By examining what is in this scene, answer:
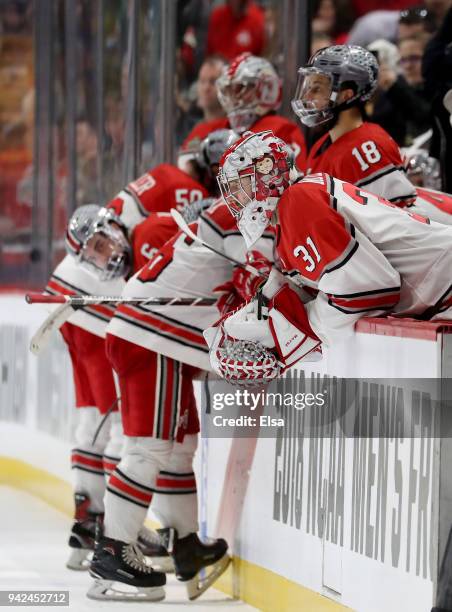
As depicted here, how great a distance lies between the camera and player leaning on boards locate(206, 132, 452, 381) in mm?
2844

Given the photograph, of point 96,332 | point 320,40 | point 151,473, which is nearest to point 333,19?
point 320,40

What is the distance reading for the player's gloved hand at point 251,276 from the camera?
3.31 meters

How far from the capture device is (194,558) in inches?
150

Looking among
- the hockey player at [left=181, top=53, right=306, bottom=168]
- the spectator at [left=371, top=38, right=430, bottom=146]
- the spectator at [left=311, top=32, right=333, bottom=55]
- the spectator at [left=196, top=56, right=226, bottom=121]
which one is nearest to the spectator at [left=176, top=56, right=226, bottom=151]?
the spectator at [left=196, top=56, right=226, bottom=121]

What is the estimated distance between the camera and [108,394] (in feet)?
14.9

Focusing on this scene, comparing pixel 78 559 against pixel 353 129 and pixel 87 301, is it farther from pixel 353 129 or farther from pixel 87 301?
pixel 353 129

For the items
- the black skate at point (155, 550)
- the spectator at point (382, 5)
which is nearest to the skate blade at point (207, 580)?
the black skate at point (155, 550)

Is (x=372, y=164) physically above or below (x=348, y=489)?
above

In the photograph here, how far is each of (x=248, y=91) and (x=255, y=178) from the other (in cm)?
127

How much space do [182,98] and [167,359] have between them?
203 centimetres

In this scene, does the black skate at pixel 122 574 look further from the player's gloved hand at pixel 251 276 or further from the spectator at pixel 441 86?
the spectator at pixel 441 86

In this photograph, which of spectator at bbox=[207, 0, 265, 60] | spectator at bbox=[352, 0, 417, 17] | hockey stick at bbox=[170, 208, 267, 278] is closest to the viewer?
hockey stick at bbox=[170, 208, 267, 278]

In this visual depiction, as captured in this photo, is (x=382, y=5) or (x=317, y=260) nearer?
(x=317, y=260)

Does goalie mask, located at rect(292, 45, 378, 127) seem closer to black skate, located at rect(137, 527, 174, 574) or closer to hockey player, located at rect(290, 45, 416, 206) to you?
hockey player, located at rect(290, 45, 416, 206)
